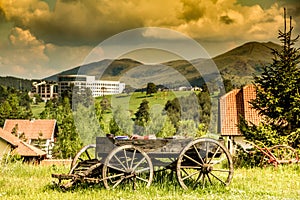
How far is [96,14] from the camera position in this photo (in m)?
44.3

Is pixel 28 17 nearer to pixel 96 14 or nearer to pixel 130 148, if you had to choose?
pixel 96 14

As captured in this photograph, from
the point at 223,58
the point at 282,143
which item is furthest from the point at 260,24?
the point at 282,143

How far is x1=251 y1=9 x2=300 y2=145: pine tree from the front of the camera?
1049cm

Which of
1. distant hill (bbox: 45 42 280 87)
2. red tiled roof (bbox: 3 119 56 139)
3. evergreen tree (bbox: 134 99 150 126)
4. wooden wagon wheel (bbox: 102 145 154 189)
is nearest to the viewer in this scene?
wooden wagon wheel (bbox: 102 145 154 189)

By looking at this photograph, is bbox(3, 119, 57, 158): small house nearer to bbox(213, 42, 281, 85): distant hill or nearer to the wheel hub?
bbox(213, 42, 281, 85): distant hill

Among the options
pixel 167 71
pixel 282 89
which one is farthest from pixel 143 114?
pixel 282 89

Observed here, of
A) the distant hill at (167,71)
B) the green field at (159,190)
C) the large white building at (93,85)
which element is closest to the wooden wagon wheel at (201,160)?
the green field at (159,190)

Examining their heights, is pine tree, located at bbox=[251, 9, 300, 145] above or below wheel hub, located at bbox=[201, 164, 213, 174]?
above

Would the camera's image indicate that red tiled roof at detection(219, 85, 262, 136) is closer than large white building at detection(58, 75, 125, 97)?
No

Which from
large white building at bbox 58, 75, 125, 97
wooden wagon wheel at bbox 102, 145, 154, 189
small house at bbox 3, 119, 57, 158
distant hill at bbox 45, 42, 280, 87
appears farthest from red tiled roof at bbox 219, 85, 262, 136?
small house at bbox 3, 119, 57, 158

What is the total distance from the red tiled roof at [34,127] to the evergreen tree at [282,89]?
3218 cm

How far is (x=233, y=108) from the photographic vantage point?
2567cm

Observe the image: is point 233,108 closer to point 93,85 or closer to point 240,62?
point 93,85

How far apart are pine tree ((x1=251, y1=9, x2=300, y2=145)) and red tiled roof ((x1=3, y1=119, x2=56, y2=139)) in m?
32.2
